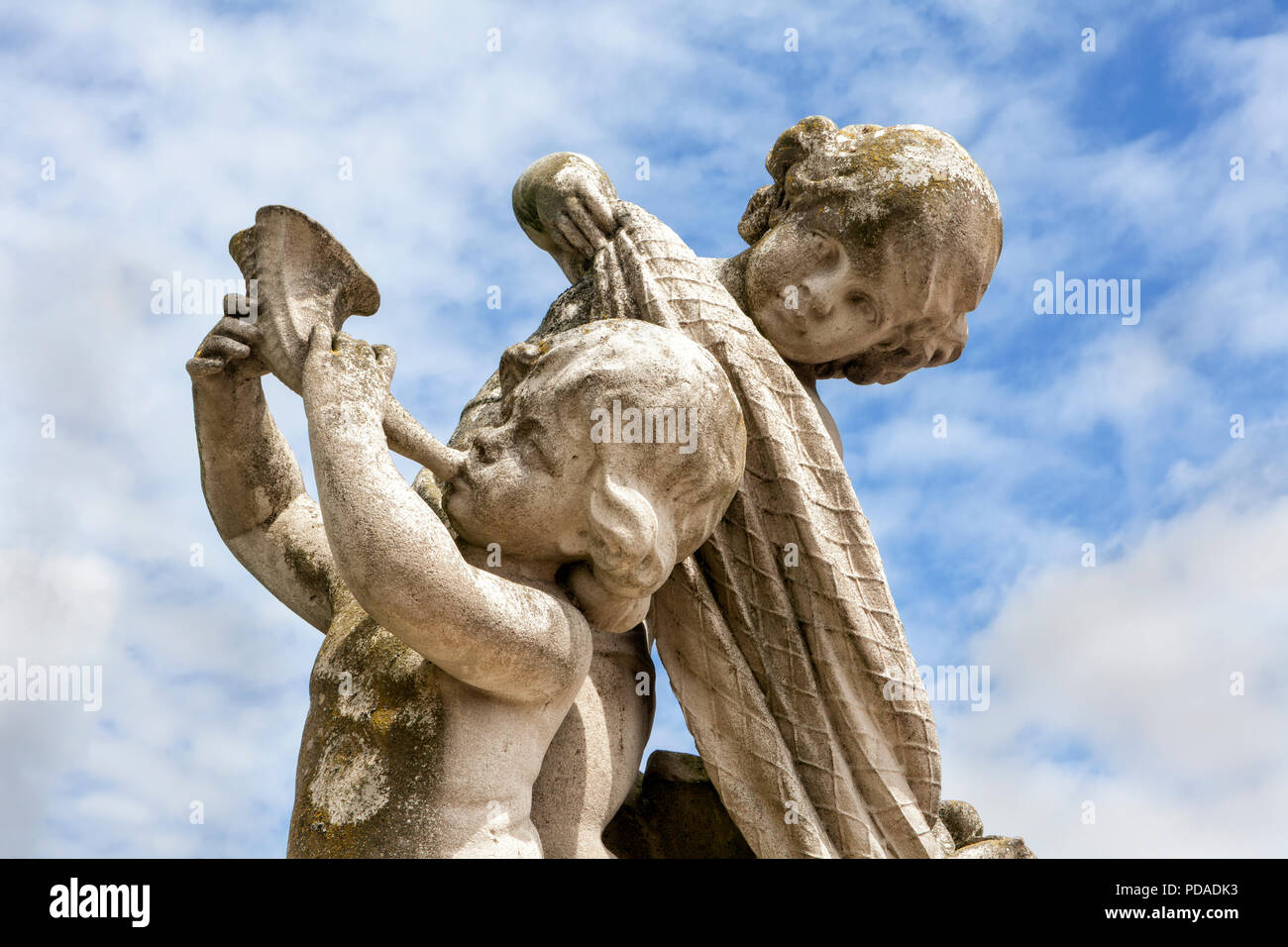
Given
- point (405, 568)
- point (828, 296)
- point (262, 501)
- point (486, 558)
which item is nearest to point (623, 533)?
point (486, 558)

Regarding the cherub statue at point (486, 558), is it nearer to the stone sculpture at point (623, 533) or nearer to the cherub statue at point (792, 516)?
the stone sculpture at point (623, 533)

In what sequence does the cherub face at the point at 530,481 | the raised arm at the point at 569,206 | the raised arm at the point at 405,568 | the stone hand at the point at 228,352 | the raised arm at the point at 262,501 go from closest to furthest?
the raised arm at the point at 405,568
the cherub face at the point at 530,481
the stone hand at the point at 228,352
the raised arm at the point at 262,501
the raised arm at the point at 569,206

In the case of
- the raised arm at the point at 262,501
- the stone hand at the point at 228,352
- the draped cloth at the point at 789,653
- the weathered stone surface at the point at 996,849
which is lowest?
the weathered stone surface at the point at 996,849

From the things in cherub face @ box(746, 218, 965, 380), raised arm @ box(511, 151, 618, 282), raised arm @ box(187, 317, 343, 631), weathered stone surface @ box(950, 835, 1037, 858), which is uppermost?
raised arm @ box(511, 151, 618, 282)

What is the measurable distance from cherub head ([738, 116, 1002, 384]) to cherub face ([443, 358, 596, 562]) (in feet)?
4.46

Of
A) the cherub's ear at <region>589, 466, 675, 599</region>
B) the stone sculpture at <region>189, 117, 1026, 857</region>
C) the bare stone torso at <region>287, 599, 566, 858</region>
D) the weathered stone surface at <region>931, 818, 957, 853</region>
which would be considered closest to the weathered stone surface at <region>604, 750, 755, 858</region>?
the stone sculpture at <region>189, 117, 1026, 857</region>

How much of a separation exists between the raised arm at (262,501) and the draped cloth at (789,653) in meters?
0.63

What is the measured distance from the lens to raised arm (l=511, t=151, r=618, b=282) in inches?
238

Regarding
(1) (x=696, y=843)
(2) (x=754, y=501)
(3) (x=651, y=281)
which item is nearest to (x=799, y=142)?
(3) (x=651, y=281)

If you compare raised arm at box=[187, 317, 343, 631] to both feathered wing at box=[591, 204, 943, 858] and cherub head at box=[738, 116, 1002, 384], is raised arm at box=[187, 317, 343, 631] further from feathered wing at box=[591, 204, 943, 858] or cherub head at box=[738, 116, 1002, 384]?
cherub head at box=[738, 116, 1002, 384]

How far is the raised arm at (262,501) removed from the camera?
5316 mm

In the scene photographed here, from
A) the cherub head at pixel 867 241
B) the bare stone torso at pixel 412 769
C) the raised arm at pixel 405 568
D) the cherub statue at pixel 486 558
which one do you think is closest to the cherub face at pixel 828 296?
the cherub head at pixel 867 241
